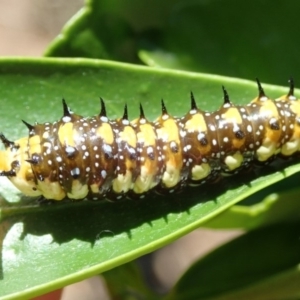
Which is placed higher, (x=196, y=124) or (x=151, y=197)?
(x=196, y=124)

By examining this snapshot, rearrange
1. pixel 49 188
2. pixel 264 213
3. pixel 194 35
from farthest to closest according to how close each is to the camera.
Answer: pixel 194 35 → pixel 264 213 → pixel 49 188

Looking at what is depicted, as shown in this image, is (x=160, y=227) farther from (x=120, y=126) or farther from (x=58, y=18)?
(x=58, y=18)

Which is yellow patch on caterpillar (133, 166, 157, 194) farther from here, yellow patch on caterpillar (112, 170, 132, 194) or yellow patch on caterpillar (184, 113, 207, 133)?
yellow patch on caterpillar (184, 113, 207, 133)

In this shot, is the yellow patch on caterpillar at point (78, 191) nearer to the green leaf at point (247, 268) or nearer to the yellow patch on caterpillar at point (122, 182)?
the yellow patch on caterpillar at point (122, 182)

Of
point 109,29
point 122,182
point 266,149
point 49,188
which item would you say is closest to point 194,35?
point 109,29

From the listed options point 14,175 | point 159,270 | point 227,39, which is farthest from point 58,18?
point 14,175

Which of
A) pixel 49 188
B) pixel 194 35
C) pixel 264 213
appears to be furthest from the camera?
pixel 194 35

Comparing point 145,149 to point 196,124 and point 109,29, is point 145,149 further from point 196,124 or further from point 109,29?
point 109,29
